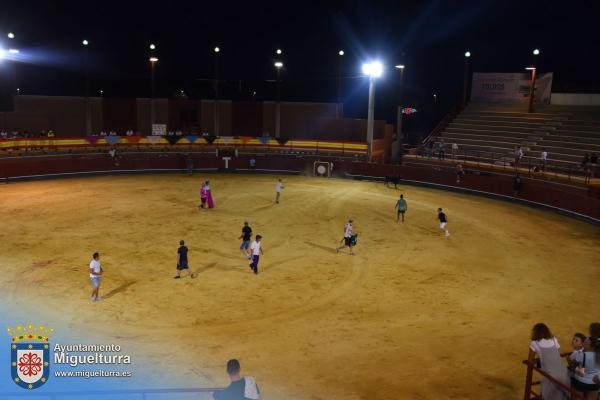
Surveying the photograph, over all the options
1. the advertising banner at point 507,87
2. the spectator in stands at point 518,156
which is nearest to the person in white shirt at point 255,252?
the spectator in stands at point 518,156

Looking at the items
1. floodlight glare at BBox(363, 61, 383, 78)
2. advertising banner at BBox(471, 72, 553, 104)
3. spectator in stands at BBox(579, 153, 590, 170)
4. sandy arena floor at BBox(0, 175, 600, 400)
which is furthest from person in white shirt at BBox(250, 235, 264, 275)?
advertising banner at BBox(471, 72, 553, 104)

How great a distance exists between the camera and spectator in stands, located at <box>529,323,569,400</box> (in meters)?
7.94

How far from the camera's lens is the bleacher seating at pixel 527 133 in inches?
1411

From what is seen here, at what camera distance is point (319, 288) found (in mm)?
15727

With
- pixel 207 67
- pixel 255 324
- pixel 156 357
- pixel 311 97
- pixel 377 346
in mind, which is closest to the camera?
pixel 156 357

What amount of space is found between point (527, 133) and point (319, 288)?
30.5 m

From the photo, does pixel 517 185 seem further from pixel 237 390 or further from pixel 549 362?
pixel 237 390

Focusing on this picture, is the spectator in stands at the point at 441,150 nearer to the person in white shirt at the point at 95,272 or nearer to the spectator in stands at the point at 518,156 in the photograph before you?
the spectator in stands at the point at 518,156

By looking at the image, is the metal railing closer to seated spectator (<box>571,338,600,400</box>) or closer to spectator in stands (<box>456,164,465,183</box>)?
spectator in stands (<box>456,164,465,183</box>)

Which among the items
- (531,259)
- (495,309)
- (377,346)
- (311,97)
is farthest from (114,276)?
(311,97)

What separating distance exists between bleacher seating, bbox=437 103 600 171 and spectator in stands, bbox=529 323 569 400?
27.8 m

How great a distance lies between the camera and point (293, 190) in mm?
33156

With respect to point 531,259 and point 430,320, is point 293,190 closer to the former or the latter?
point 531,259

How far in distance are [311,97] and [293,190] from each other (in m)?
30.0
